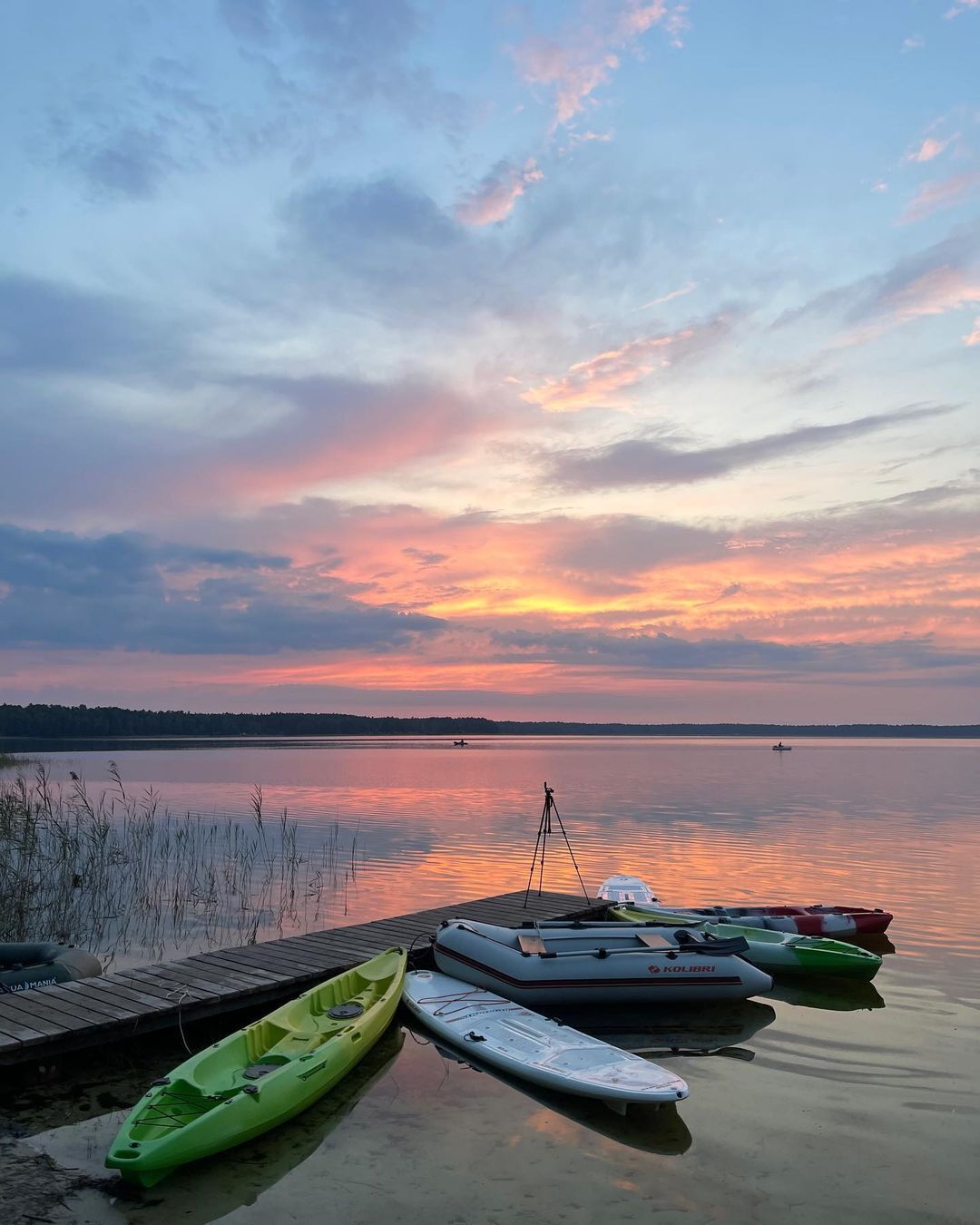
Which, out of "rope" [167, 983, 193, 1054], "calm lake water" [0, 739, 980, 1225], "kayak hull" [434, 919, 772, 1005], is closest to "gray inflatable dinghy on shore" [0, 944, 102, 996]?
"rope" [167, 983, 193, 1054]

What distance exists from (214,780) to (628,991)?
46461 millimetres

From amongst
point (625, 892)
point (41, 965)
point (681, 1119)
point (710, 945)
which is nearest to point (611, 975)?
point (710, 945)

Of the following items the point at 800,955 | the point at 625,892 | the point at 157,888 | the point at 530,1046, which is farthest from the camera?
the point at 157,888

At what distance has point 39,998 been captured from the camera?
33.7 feet

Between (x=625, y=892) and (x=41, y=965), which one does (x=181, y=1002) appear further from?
(x=625, y=892)

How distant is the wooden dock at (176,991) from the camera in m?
9.22

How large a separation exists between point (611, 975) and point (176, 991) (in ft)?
18.0

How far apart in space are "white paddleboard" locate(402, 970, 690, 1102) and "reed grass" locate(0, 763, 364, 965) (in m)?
5.89

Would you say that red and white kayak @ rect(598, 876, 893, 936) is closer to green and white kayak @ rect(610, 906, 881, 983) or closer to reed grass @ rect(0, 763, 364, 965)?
green and white kayak @ rect(610, 906, 881, 983)

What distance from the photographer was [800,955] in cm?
1386

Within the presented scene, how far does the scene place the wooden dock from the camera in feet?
30.2

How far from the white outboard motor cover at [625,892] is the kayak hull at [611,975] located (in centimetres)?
554

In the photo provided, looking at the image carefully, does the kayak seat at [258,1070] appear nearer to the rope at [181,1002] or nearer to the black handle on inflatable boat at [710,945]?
the rope at [181,1002]

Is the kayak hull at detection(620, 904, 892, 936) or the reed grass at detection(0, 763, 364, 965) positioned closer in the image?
the kayak hull at detection(620, 904, 892, 936)
